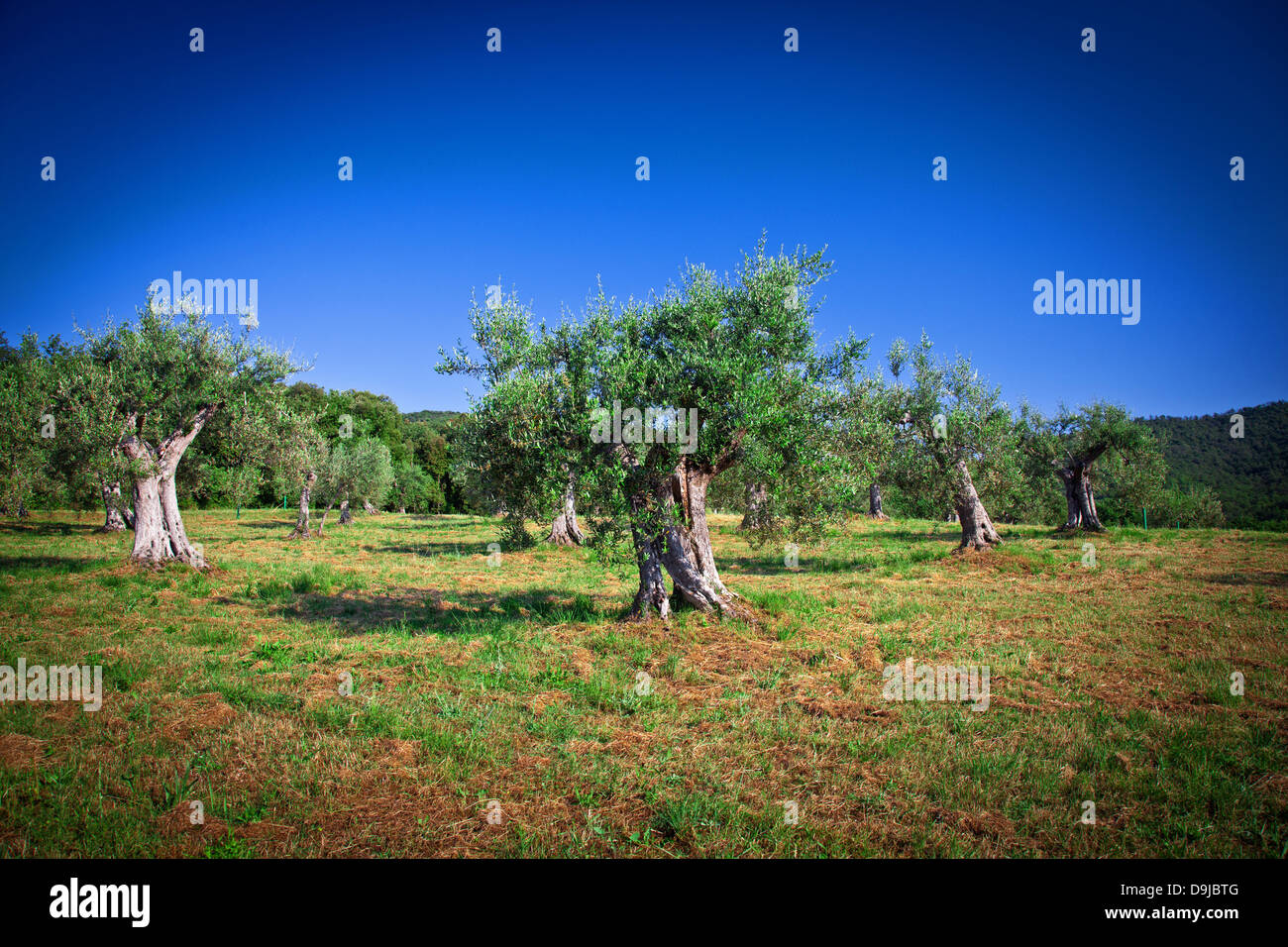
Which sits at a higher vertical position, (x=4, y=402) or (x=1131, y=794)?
(x=4, y=402)

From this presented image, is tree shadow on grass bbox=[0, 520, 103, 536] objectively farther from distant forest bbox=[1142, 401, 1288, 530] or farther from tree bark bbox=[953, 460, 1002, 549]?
distant forest bbox=[1142, 401, 1288, 530]

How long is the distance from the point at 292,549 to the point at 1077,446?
180 feet

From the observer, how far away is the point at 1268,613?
16.0 metres

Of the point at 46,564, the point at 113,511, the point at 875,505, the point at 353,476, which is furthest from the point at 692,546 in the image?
the point at 113,511

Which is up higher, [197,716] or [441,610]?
[197,716]

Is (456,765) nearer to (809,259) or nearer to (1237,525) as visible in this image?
(809,259)

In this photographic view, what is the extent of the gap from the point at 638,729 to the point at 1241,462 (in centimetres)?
13069

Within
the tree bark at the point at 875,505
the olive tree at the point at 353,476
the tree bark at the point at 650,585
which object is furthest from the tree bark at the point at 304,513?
the tree bark at the point at 875,505

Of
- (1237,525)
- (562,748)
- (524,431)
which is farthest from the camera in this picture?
(1237,525)

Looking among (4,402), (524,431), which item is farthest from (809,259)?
(4,402)

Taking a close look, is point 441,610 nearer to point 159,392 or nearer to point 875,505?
point 159,392

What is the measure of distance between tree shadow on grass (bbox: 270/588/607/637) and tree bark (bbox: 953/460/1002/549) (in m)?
21.6

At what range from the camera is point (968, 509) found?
29906mm
